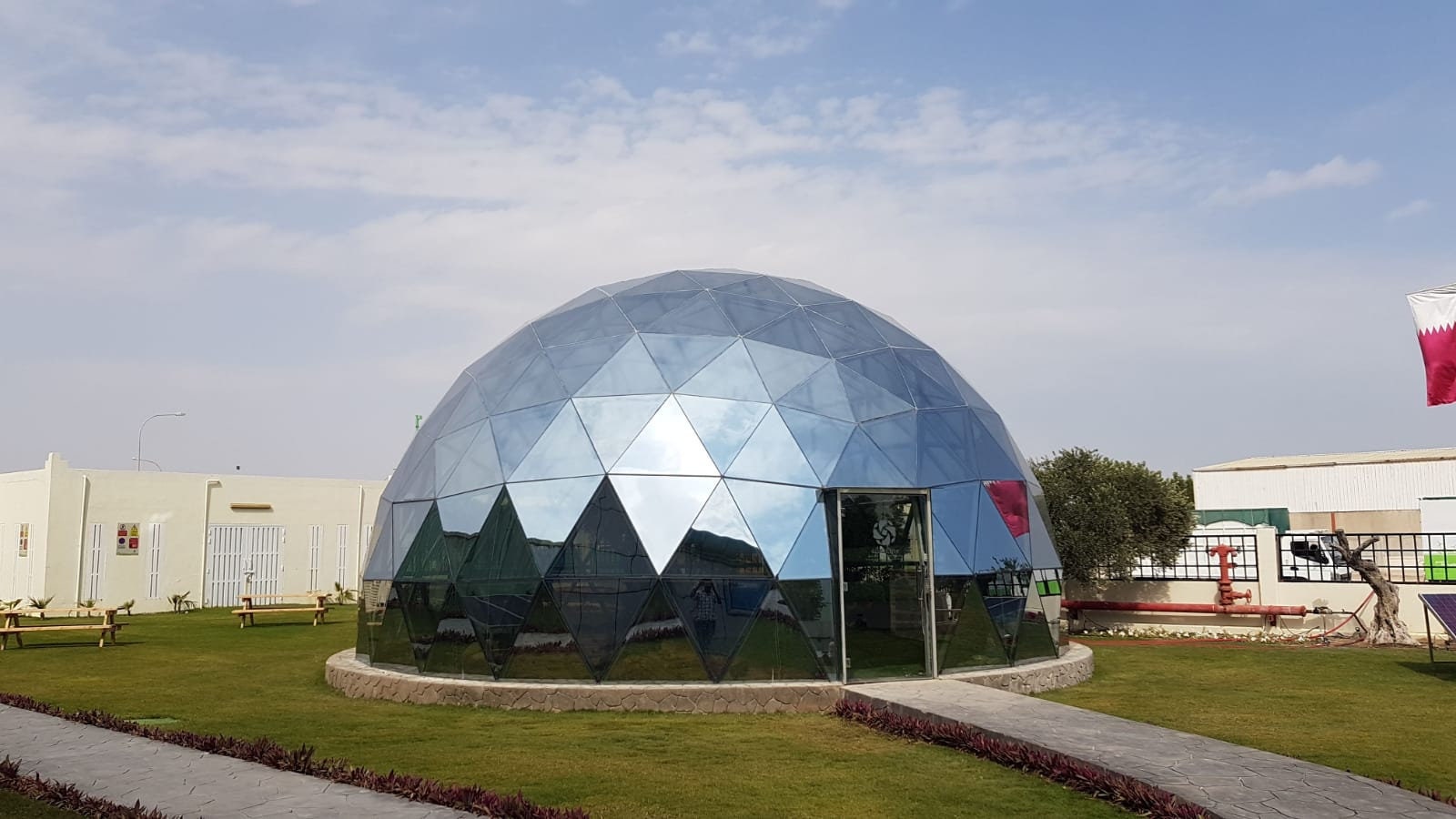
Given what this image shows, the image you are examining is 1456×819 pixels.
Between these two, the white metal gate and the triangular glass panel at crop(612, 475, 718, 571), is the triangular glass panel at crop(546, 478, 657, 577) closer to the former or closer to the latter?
the triangular glass panel at crop(612, 475, 718, 571)

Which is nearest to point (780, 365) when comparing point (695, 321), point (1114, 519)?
point (695, 321)

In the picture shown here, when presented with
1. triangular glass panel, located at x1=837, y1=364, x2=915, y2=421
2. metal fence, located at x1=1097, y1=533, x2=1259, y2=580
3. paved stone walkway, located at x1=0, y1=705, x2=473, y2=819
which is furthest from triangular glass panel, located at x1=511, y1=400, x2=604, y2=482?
metal fence, located at x1=1097, y1=533, x2=1259, y2=580

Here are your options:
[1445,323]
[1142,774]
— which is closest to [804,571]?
[1142,774]

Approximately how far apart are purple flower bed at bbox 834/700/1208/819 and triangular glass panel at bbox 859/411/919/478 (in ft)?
10.4

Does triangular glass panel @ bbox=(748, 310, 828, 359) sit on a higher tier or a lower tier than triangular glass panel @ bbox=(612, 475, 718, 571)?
higher

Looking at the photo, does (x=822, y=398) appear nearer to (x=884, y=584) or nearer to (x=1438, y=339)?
(x=884, y=584)

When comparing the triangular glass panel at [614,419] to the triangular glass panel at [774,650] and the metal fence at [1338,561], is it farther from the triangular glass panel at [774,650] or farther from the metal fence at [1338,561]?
the metal fence at [1338,561]

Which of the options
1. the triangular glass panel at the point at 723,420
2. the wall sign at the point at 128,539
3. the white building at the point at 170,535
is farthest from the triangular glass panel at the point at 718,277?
the wall sign at the point at 128,539

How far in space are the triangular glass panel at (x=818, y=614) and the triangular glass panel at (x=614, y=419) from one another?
260 centimetres

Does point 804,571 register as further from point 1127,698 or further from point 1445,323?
point 1445,323

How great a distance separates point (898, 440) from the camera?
13.9 meters

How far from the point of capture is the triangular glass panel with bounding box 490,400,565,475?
1362cm

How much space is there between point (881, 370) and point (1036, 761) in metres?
6.71

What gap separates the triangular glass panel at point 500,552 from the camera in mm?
12820
